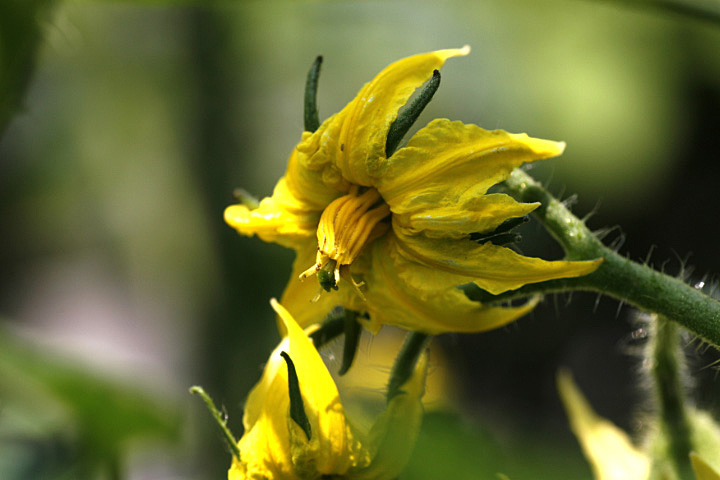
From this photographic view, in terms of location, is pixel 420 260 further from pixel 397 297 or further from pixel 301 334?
pixel 301 334

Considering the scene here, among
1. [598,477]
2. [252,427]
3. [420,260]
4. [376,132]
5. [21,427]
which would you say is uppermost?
[376,132]

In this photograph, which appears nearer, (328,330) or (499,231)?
(499,231)

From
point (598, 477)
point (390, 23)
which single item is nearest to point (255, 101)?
point (390, 23)

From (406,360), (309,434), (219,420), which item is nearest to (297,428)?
(309,434)

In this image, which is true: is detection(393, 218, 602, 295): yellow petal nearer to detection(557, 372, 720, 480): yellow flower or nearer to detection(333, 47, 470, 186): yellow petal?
detection(333, 47, 470, 186): yellow petal

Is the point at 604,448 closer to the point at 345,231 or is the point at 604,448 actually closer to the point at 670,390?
the point at 670,390

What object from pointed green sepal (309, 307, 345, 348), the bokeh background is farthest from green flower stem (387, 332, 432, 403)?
the bokeh background
